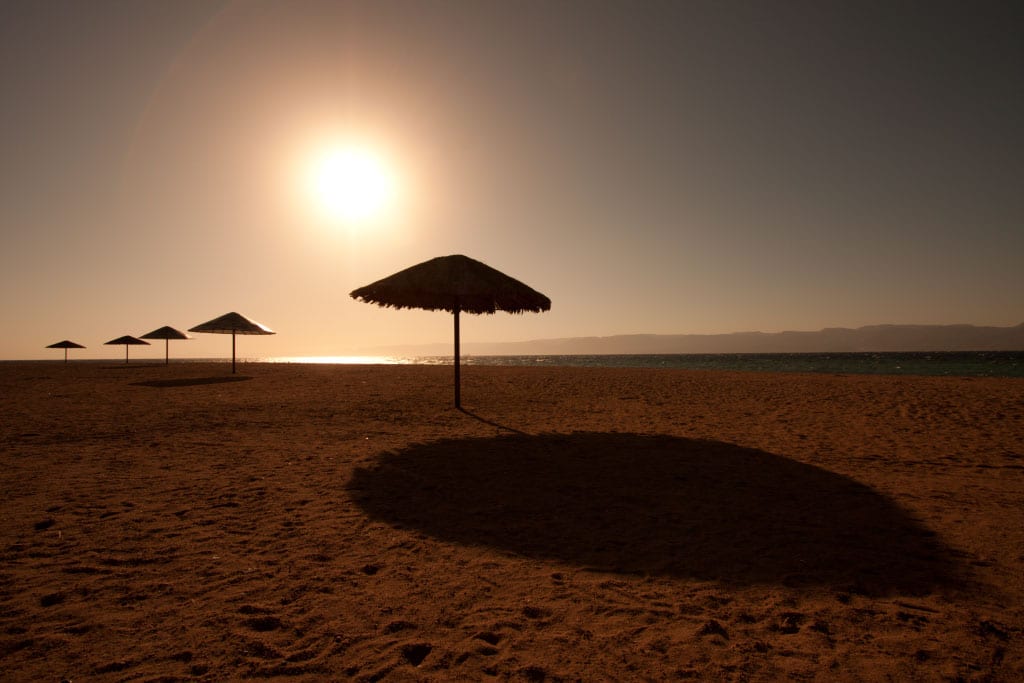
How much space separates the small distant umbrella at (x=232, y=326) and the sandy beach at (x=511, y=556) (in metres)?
15.0

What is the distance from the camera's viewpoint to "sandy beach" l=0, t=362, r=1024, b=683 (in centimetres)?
238

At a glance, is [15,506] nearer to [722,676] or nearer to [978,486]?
[722,676]

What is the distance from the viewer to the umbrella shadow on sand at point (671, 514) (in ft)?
11.1

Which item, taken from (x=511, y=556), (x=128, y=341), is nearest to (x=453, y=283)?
(x=511, y=556)

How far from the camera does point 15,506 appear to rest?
4.51 m

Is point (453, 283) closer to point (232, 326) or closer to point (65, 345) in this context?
point (232, 326)

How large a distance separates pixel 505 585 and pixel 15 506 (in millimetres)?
4810

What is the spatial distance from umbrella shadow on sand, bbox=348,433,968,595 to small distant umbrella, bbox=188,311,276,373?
19421 mm

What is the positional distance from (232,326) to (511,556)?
23.2 m

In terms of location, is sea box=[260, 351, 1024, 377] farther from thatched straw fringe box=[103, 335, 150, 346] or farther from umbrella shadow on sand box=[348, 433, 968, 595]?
umbrella shadow on sand box=[348, 433, 968, 595]

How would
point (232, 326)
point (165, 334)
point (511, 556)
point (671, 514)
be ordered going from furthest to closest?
point (165, 334)
point (232, 326)
point (671, 514)
point (511, 556)

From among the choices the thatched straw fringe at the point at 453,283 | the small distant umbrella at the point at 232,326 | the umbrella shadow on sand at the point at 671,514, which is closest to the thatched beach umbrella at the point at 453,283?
the thatched straw fringe at the point at 453,283

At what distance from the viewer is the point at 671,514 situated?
445 centimetres

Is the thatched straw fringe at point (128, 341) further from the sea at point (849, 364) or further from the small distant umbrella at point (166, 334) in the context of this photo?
the sea at point (849, 364)
